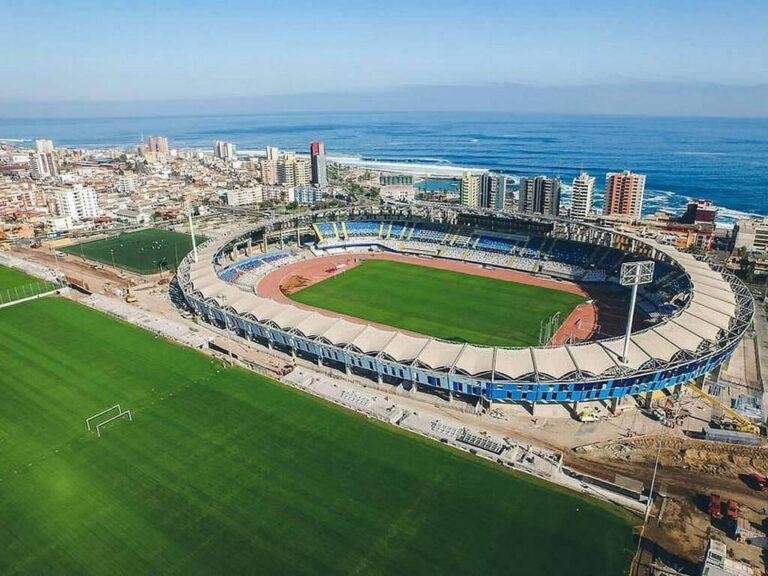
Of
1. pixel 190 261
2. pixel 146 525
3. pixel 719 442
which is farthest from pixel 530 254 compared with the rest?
pixel 146 525

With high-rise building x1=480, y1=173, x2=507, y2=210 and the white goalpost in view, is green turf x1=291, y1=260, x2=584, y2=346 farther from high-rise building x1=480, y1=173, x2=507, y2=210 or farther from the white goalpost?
high-rise building x1=480, y1=173, x2=507, y2=210

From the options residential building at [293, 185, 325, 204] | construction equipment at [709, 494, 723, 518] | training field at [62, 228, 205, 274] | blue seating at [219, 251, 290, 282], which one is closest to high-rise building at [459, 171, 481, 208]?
residential building at [293, 185, 325, 204]

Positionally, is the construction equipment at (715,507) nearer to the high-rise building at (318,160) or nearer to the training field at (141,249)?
the training field at (141,249)

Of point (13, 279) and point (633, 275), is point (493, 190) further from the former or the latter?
point (13, 279)

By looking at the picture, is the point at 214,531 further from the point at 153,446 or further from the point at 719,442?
the point at 719,442

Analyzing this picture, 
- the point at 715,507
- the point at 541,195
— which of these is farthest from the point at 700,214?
the point at 715,507

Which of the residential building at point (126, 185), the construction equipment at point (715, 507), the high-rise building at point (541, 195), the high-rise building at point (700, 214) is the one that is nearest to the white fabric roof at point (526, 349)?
the construction equipment at point (715, 507)
